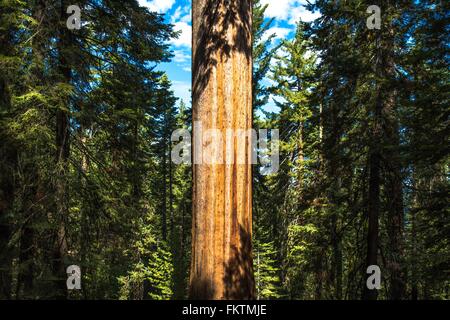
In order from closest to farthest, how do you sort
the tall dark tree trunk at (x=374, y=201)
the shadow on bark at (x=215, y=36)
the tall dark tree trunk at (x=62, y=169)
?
1. the shadow on bark at (x=215, y=36)
2. the tall dark tree trunk at (x=62, y=169)
3. the tall dark tree trunk at (x=374, y=201)

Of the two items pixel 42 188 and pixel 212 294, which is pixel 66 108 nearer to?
pixel 42 188

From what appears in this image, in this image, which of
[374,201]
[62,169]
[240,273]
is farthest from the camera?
[374,201]

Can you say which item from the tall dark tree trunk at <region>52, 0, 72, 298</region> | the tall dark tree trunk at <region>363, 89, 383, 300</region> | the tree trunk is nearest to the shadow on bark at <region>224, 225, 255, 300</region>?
the tree trunk

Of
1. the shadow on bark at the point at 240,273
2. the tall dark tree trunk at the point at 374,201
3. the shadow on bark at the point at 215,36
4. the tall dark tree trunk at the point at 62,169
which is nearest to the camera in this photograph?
the shadow on bark at the point at 240,273

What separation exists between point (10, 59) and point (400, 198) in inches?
415

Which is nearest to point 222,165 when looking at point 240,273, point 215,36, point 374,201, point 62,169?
point 240,273

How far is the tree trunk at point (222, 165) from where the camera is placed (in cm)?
222

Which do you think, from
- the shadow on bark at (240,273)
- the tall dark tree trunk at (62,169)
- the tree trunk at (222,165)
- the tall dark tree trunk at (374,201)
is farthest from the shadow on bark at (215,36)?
the tall dark tree trunk at (374,201)

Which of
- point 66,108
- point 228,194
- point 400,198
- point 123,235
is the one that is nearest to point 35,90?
point 66,108

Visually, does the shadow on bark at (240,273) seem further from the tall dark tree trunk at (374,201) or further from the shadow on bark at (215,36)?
the tall dark tree trunk at (374,201)

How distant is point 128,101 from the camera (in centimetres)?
834

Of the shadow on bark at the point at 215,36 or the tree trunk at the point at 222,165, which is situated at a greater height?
the shadow on bark at the point at 215,36

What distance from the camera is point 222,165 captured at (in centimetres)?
227

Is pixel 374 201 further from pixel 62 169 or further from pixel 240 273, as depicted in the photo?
pixel 62 169
